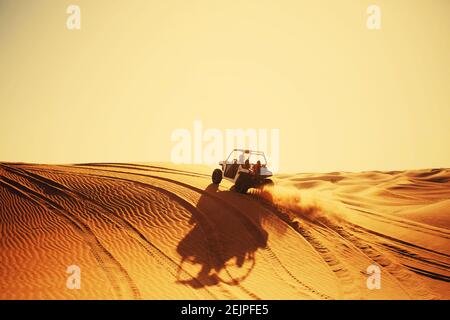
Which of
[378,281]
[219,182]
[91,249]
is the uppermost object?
[219,182]

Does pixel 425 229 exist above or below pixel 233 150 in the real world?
below

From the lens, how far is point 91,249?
30.3ft

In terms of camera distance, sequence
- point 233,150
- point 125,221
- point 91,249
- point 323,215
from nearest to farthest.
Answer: point 91,249
point 125,221
point 323,215
point 233,150

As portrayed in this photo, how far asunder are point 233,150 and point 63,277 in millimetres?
8771

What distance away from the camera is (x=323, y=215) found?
41.1ft

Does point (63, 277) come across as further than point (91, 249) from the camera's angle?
No

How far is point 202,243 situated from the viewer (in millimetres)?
9750

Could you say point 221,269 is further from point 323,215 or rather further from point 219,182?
point 219,182

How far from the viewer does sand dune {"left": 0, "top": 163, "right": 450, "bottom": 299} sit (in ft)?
24.8

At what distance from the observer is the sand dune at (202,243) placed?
7566 mm

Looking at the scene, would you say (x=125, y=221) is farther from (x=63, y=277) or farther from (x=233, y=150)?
(x=233, y=150)
